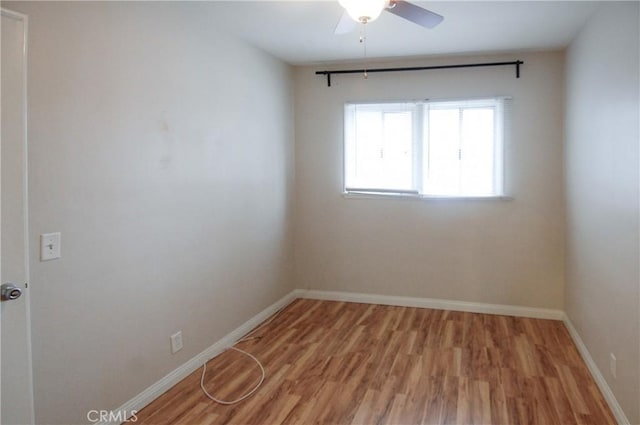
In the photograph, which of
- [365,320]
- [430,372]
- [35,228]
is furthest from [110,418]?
[365,320]

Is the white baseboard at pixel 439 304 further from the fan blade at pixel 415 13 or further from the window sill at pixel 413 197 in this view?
the fan blade at pixel 415 13

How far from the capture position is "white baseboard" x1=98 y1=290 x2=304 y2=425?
8.24 ft

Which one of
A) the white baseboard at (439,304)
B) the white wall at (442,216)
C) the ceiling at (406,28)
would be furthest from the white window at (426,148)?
the white baseboard at (439,304)

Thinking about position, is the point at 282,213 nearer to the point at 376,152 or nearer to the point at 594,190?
the point at 376,152

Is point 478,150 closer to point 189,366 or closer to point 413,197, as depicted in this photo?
point 413,197

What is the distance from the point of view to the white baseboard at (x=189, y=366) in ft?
8.24

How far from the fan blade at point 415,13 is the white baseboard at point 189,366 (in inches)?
101

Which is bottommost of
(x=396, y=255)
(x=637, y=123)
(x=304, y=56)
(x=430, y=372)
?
(x=430, y=372)

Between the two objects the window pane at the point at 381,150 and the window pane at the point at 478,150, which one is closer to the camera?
the window pane at the point at 478,150

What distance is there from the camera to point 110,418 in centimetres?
232

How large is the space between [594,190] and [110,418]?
130 inches

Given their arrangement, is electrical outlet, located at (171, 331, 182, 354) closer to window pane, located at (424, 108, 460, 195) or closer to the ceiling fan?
the ceiling fan

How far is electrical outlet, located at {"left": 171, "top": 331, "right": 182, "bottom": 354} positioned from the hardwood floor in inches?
8.8

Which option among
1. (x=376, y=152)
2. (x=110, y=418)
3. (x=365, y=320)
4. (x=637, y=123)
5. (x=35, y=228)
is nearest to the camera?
(x=35, y=228)
